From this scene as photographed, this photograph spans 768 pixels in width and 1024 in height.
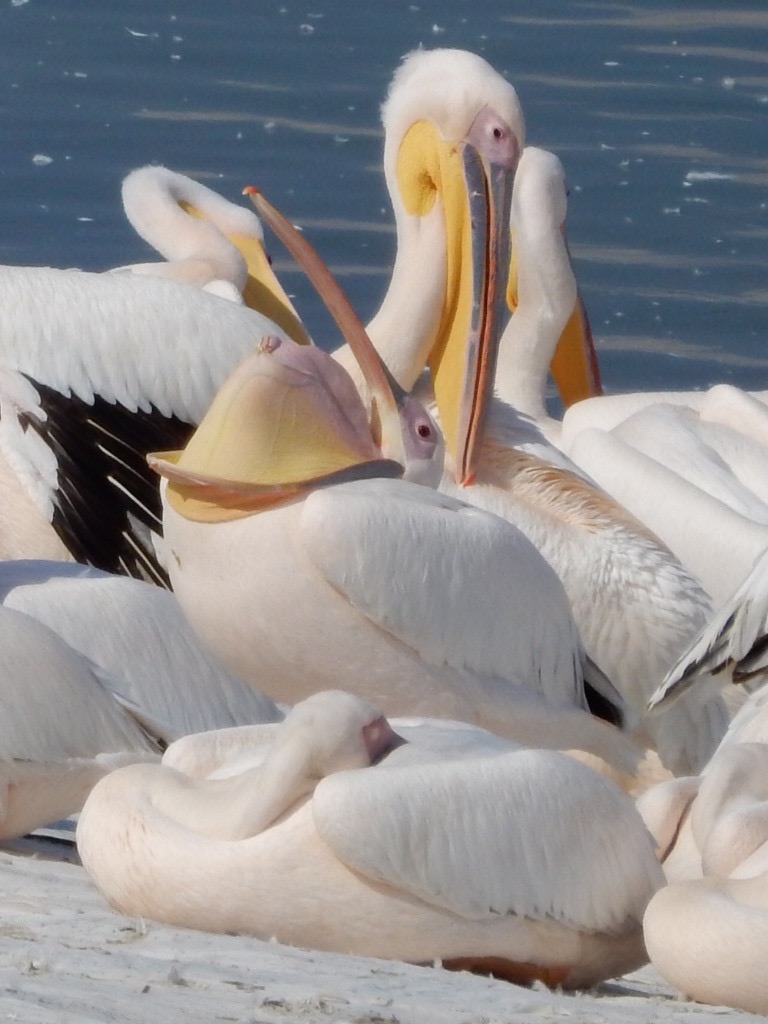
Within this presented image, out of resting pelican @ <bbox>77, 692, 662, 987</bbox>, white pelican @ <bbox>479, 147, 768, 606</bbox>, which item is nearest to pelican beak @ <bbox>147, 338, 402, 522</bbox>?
resting pelican @ <bbox>77, 692, 662, 987</bbox>

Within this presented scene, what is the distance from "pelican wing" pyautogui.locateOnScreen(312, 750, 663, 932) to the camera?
2535 millimetres

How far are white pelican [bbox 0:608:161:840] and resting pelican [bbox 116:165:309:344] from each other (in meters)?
2.97

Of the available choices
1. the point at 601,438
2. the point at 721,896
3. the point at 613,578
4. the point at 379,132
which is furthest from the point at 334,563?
the point at 379,132

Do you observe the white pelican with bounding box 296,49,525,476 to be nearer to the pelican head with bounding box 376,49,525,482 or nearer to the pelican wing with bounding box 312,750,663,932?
the pelican head with bounding box 376,49,525,482

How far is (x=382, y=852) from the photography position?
2.54 meters

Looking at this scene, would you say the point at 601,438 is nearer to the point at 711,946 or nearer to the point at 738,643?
the point at 738,643

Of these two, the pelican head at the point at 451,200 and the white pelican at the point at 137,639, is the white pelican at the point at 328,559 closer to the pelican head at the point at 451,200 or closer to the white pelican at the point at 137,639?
the white pelican at the point at 137,639

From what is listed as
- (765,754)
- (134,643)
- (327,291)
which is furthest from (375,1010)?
(327,291)

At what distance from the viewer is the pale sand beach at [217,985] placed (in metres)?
2.11

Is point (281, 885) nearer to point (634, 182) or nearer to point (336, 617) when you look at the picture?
point (336, 617)

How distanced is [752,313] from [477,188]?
719 centimetres

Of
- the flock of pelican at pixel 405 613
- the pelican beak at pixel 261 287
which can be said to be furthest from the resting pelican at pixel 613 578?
the pelican beak at pixel 261 287

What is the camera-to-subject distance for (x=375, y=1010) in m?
2.20

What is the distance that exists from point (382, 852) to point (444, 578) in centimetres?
126
